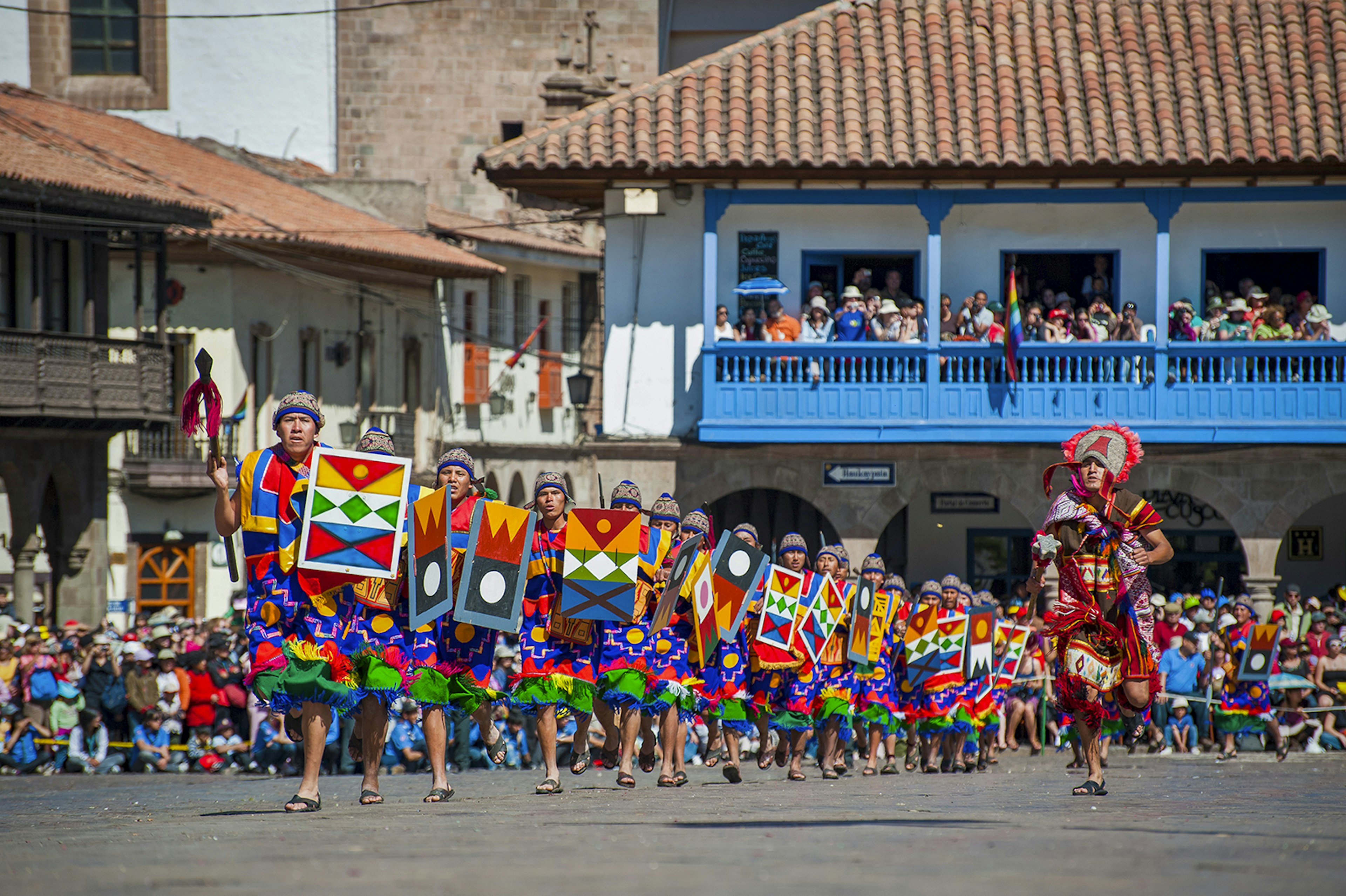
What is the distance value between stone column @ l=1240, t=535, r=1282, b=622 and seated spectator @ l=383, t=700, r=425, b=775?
10908mm

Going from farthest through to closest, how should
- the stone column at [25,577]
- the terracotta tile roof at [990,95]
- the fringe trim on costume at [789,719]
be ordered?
1. the stone column at [25,577]
2. the terracotta tile roof at [990,95]
3. the fringe trim on costume at [789,719]

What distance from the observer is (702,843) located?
A: 7.64m

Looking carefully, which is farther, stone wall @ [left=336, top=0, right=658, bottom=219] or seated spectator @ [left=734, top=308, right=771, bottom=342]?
stone wall @ [left=336, top=0, right=658, bottom=219]

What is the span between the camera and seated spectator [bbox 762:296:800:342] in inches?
1009

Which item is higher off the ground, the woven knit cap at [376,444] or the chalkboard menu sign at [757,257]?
the chalkboard menu sign at [757,257]

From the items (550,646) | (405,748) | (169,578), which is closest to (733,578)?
(550,646)

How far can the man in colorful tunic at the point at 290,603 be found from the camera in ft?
32.9

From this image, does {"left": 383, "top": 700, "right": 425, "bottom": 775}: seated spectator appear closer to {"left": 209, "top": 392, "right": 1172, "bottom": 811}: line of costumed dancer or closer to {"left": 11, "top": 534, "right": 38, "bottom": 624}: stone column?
{"left": 209, "top": 392, "right": 1172, "bottom": 811}: line of costumed dancer

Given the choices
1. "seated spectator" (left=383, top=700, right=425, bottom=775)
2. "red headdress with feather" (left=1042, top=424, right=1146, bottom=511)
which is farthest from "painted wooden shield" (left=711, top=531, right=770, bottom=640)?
"seated spectator" (left=383, top=700, right=425, bottom=775)

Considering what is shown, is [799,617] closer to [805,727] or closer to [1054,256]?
[805,727]

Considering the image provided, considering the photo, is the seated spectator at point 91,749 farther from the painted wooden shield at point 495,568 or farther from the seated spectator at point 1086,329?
the seated spectator at point 1086,329

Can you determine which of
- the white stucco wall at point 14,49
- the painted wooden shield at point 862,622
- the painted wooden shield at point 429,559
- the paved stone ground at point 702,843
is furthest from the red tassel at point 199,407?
the white stucco wall at point 14,49

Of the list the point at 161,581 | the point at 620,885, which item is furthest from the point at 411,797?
the point at 161,581

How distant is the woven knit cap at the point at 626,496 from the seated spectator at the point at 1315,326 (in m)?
14.4
